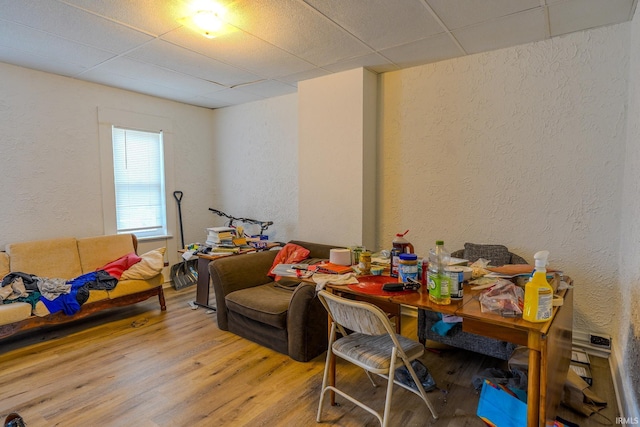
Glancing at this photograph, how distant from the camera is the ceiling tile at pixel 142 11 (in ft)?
7.09

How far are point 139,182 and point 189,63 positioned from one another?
1.82 meters

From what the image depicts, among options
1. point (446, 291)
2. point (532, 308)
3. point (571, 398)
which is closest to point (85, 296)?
point (446, 291)

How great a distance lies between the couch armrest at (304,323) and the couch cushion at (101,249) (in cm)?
235

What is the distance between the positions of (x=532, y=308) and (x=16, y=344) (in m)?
3.83

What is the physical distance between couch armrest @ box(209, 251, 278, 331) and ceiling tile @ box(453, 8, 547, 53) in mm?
2607

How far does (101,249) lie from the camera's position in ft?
12.2

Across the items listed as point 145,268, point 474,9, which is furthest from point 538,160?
point 145,268

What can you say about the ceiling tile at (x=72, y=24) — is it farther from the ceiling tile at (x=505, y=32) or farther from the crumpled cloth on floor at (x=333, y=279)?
the ceiling tile at (x=505, y=32)

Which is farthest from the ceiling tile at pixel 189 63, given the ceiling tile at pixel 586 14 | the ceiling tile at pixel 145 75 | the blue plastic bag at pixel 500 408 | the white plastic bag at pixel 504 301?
the blue plastic bag at pixel 500 408

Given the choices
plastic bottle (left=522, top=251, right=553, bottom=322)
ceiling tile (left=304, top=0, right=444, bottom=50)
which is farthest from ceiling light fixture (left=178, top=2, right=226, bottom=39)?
plastic bottle (left=522, top=251, right=553, bottom=322)

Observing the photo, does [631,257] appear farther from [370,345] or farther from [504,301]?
[370,345]

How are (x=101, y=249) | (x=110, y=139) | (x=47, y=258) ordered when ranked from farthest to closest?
(x=110, y=139)
(x=101, y=249)
(x=47, y=258)

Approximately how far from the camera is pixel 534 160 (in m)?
2.75

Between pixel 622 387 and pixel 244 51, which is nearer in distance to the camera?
pixel 622 387
